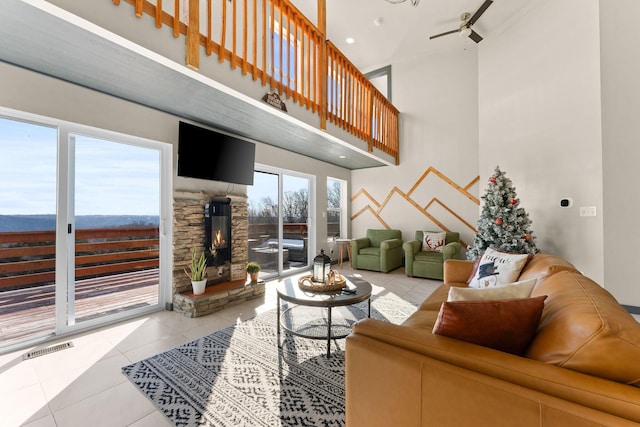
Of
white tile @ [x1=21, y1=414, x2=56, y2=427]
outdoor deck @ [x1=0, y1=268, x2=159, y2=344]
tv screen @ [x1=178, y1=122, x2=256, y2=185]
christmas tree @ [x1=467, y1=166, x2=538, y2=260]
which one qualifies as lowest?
white tile @ [x1=21, y1=414, x2=56, y2=427]

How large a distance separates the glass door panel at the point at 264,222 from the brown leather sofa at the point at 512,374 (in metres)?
3.61

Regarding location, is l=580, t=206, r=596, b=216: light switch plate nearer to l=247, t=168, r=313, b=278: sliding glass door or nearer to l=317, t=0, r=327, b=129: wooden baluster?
l=317, t=0, r=327, b=129: wooden baluster

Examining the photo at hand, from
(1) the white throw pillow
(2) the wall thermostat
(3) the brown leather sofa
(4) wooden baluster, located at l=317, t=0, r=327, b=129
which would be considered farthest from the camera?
(2) the wall thermostat

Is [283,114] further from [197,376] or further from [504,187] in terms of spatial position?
[504,187]

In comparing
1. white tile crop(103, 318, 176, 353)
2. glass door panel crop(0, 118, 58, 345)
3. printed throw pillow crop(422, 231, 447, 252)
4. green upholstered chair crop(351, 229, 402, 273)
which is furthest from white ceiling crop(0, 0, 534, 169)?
white tile crop(103, 318, 176, 353)

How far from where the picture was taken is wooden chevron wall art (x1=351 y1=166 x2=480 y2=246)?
206 inches

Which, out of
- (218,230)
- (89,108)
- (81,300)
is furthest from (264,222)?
(89,108)

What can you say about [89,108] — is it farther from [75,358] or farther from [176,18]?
[75,358]

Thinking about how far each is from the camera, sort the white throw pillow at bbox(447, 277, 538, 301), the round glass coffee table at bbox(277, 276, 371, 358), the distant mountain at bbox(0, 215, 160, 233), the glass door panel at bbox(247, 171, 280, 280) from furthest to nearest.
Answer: the glass door panel at bbox(247, 171, 280, 280) → the distant mountain at bbox(0, 215, 160, 233) → the round glass coffee table at bbox(277, 276, 371, 358) → the white throw pillow at bbox(447, 277, 538, 301)

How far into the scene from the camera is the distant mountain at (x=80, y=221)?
2396 millimetres

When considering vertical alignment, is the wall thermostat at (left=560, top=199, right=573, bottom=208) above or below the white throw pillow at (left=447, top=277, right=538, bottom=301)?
above

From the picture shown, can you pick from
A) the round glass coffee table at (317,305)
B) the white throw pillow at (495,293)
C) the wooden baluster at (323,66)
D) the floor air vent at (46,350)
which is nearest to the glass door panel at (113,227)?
the floor air vent at (46,350)

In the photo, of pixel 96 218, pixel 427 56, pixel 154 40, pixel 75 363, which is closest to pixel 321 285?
pixel 75 363

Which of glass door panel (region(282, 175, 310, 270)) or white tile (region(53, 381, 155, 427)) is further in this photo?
glass door panel (region(282, 175, 310, 270))
